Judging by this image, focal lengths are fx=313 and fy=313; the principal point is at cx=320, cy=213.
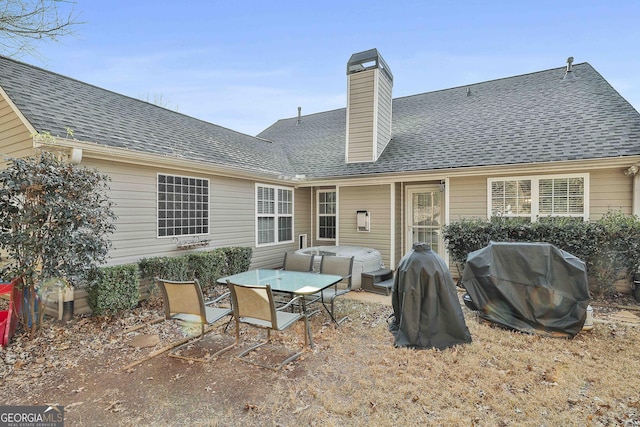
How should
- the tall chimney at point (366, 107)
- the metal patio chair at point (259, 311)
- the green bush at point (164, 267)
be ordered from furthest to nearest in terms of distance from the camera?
1. the tall chimney at point (366, 107)
2. the green bush at point (164, 267)
3. the metal patio chair at point (259, 311)

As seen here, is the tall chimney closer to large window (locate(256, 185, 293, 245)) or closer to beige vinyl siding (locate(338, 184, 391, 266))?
beige vinyl siding (locate(338, 184, 391, 266))

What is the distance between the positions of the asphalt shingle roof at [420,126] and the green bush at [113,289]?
7.30 ft

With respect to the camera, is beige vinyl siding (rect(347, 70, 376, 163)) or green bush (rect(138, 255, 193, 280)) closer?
green bush (rect(138, 255, 193, 280))

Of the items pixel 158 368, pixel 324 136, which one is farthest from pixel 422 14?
pixel 158 368

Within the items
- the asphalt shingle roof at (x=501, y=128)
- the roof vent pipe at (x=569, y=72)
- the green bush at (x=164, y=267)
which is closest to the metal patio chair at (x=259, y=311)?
the green bush at (x=164, y=267)

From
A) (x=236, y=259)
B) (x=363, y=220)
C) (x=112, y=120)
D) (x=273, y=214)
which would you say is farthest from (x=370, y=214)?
(x=112, y=120)

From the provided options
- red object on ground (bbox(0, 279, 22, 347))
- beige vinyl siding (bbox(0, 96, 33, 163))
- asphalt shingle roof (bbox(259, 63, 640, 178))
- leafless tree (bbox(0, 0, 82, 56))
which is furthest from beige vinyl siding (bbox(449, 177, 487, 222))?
beige vinyl siding (bbox(0, 96, 33, 163))

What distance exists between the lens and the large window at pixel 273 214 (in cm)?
868

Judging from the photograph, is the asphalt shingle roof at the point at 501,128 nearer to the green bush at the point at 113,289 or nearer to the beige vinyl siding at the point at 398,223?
the beige vinyl siding at the point at 398,223

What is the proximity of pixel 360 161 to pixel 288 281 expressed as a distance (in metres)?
5.54

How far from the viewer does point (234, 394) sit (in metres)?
2.99

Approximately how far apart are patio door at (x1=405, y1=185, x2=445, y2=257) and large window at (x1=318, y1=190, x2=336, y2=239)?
2.29m

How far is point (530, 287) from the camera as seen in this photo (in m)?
4.36

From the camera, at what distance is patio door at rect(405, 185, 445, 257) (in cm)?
852
